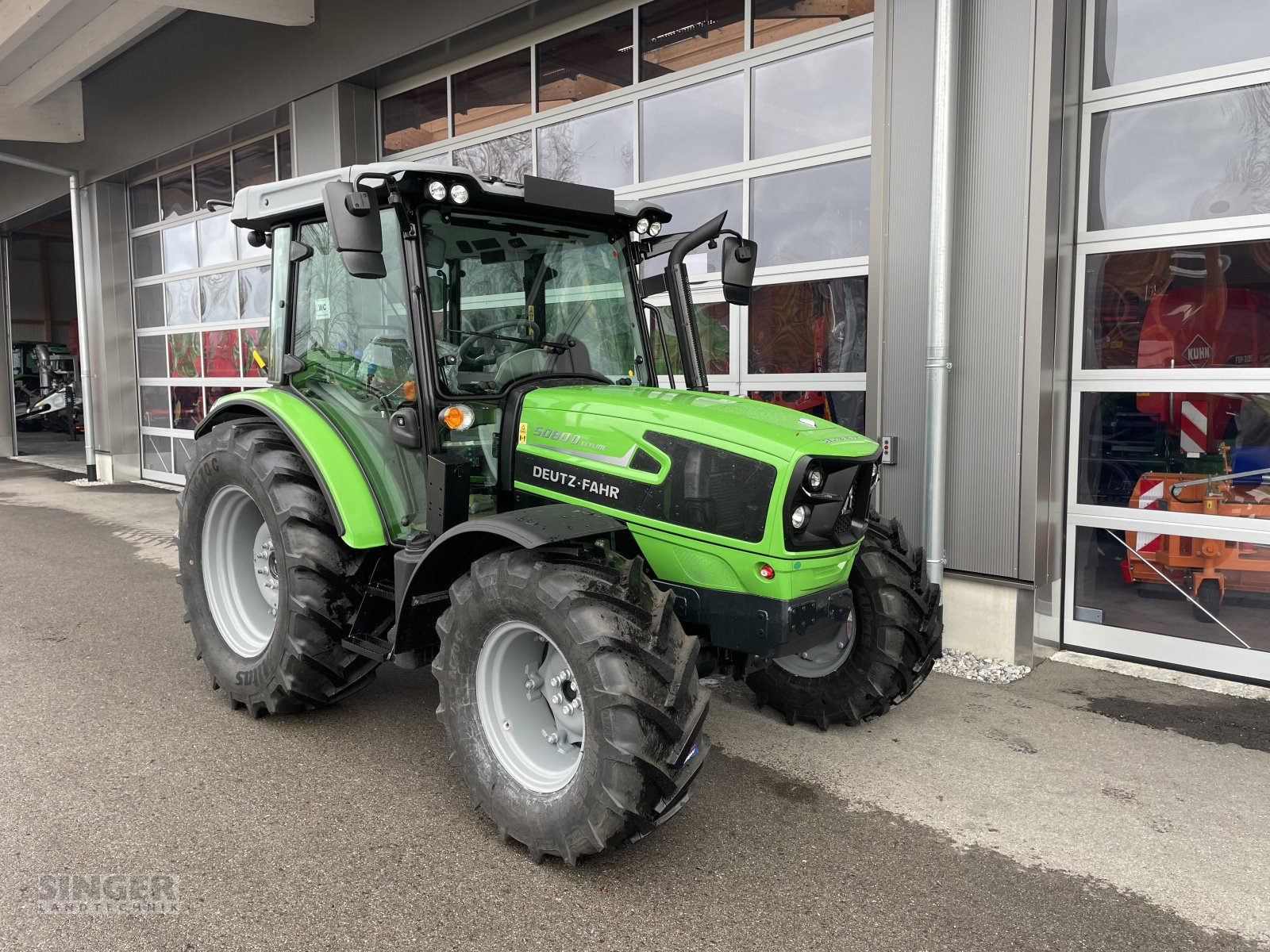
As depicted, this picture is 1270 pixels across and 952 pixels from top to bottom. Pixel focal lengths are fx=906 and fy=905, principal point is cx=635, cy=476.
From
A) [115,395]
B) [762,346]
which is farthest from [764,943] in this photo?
[115,395]

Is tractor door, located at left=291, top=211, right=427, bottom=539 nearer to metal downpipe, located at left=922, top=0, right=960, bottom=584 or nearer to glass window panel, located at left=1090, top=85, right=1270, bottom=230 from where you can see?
metal downpipe, located at left=922, top=0, right=960, bottom=584

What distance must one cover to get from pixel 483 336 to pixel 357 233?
0.73 metres

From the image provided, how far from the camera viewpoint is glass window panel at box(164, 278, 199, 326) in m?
12.1

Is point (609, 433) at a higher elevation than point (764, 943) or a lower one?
higher

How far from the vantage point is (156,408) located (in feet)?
43.1

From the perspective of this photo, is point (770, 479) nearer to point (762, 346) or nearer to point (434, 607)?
point (434, 607)

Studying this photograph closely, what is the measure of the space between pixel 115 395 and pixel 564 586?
12959 mm

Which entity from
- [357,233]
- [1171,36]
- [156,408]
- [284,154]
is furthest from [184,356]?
[1171,36]

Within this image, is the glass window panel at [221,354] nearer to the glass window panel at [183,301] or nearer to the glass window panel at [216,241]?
the glass window panel at [183,301]

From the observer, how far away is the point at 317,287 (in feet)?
13.7

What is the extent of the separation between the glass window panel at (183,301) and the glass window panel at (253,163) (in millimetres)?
1710

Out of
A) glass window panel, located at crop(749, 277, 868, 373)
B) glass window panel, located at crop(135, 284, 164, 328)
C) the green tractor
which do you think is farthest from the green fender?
glass window panel, located at crop(135, 284, 164, 328)

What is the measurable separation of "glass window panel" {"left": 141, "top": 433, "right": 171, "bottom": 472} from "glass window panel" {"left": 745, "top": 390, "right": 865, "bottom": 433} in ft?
32.9

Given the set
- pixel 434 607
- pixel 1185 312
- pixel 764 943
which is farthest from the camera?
pixel 1185 312
